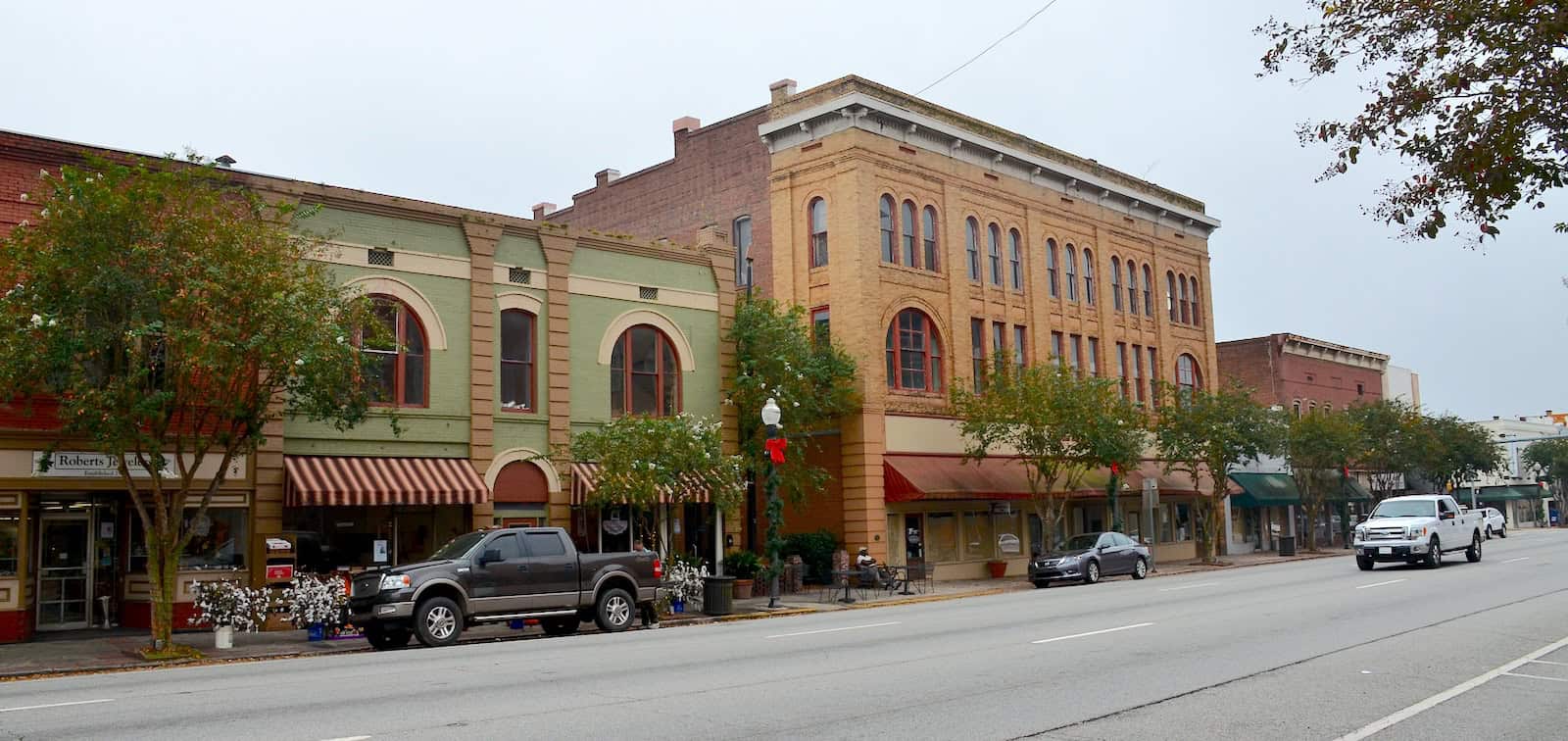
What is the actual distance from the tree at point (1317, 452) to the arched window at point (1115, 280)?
7933 millimetres

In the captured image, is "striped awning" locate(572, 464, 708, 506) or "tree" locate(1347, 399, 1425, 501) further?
"tree" locate(1347, 399, 1425, 501)

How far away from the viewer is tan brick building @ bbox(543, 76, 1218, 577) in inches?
1356

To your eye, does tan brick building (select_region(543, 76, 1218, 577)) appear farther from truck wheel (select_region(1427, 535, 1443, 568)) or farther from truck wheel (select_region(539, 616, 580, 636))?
truck wheel (select_region(539, 616, 580, 636))

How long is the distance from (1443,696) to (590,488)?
721 inches

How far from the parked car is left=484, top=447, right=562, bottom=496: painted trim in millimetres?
13772

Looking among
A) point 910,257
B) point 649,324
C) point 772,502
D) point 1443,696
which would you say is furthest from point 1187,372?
point 1443,696

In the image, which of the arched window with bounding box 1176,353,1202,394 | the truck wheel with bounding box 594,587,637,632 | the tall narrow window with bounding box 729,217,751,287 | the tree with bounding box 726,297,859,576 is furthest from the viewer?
the arched window with bounding box 1176,353,1202,394

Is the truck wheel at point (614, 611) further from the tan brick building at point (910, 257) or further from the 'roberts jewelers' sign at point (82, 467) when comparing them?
the tan brick building at point (910, 257)

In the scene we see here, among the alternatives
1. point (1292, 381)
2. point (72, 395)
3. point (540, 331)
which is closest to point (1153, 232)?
point (1292, 381)

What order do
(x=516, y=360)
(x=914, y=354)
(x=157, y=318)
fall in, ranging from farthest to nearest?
(x=914, y=354)
(x=516, y=360)
(x=157, y=318)

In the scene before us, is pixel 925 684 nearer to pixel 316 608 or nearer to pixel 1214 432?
pixel 316 608

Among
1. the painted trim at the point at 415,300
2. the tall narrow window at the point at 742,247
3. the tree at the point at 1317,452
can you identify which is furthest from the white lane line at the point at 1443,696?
the tree at the point at 1317,452

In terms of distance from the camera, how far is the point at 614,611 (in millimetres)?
21156

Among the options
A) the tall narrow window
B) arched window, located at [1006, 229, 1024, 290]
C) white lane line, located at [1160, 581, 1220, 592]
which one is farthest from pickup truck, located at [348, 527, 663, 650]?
arched window, located at [1006, 229, 1024, 290]
